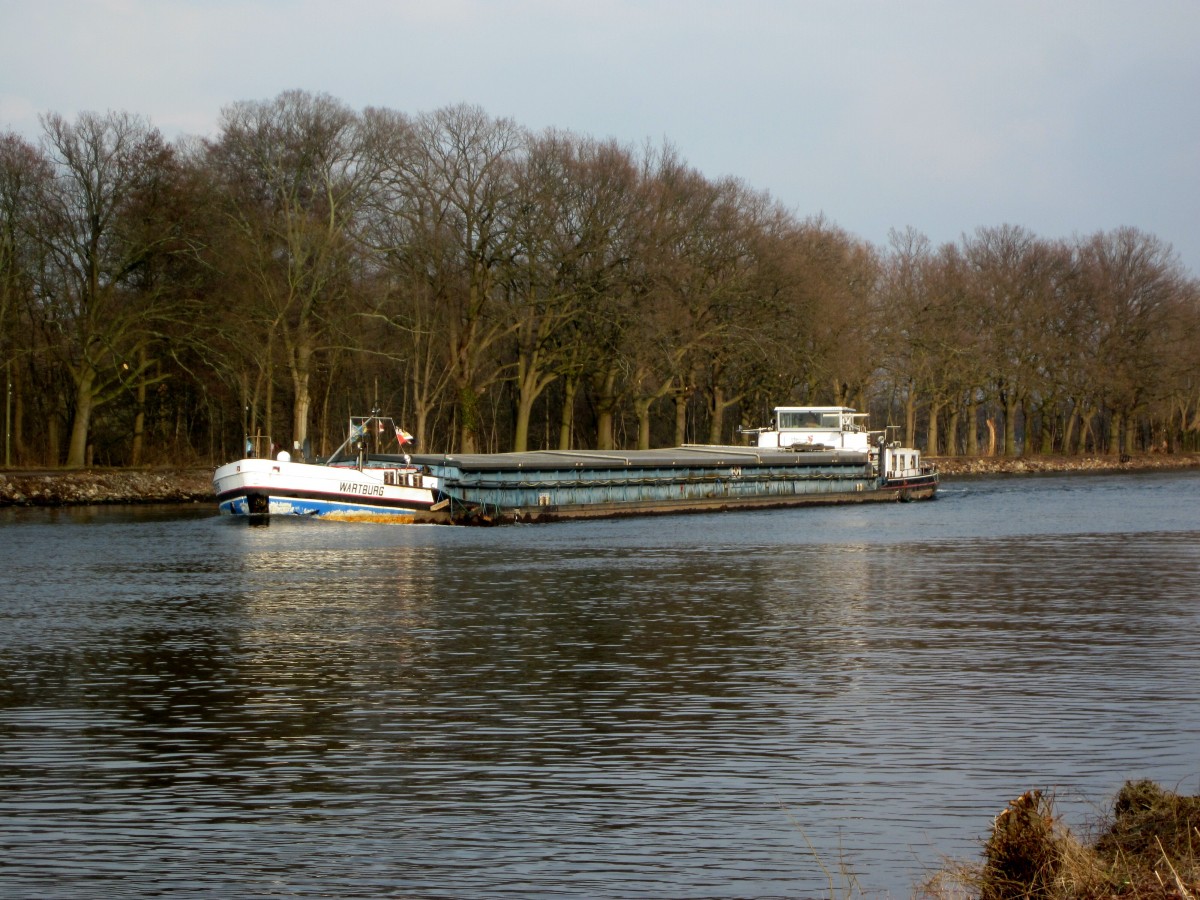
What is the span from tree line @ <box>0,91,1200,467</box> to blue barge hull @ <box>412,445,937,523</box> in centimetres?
697

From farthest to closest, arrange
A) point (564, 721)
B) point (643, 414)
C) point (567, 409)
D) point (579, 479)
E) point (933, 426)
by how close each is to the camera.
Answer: point (933, 426), point (643, 414), point (567, 409), point (579, 479), point (564, 721)

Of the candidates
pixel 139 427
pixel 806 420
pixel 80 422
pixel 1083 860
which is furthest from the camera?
pixel 806 420

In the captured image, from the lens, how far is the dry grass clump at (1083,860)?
330 inches

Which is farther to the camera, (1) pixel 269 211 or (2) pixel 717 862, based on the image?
(1) pixel 269 211

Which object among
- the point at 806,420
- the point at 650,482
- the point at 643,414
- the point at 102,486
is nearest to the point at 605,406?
the point at 643,414

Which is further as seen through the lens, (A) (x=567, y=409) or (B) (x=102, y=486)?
(A) (x=567, y=409)

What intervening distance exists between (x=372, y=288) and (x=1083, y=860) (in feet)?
202

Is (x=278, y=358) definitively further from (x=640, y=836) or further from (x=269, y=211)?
(x=640, y=836)

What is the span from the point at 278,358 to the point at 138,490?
760cm

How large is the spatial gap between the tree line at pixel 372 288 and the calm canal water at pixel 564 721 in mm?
29202

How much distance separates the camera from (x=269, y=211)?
63688mm

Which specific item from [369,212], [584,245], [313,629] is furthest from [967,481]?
[313,629]

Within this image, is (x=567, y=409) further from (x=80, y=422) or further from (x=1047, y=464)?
(x=1047, y=464)

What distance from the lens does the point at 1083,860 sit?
8719 millimetres
